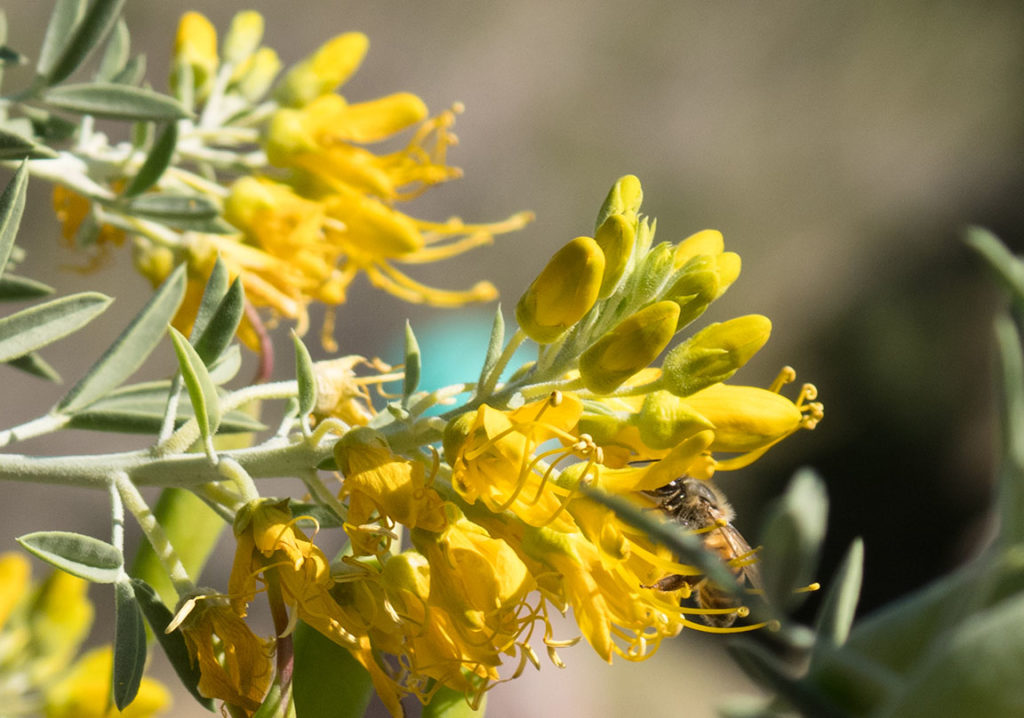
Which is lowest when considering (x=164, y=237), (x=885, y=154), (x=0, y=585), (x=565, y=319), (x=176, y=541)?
(x=0, y=585)

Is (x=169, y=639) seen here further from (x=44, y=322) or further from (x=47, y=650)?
(x=47, y=650)

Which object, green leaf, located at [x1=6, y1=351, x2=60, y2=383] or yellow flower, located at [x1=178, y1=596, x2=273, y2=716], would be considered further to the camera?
green leaf, located at [x1=6, y1=351, x2=60, y2=383]

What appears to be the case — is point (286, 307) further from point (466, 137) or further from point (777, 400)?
point (466, 137)

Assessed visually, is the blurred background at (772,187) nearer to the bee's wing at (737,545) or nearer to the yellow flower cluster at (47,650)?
the yellow flower cluster at (47,650)

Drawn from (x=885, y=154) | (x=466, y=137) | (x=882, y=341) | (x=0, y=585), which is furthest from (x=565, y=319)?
(x=885, y=154)

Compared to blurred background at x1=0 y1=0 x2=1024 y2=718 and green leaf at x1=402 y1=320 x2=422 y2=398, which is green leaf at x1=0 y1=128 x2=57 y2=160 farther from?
blurred background at x1=0 y1=0 x2=1024 y2=718

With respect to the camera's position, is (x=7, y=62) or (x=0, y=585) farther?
(x=0, y=585)

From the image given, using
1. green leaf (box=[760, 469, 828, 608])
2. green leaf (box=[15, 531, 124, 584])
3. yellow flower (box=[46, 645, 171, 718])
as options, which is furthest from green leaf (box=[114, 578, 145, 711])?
yellow flower (box=[46, 645, 171, 718])
